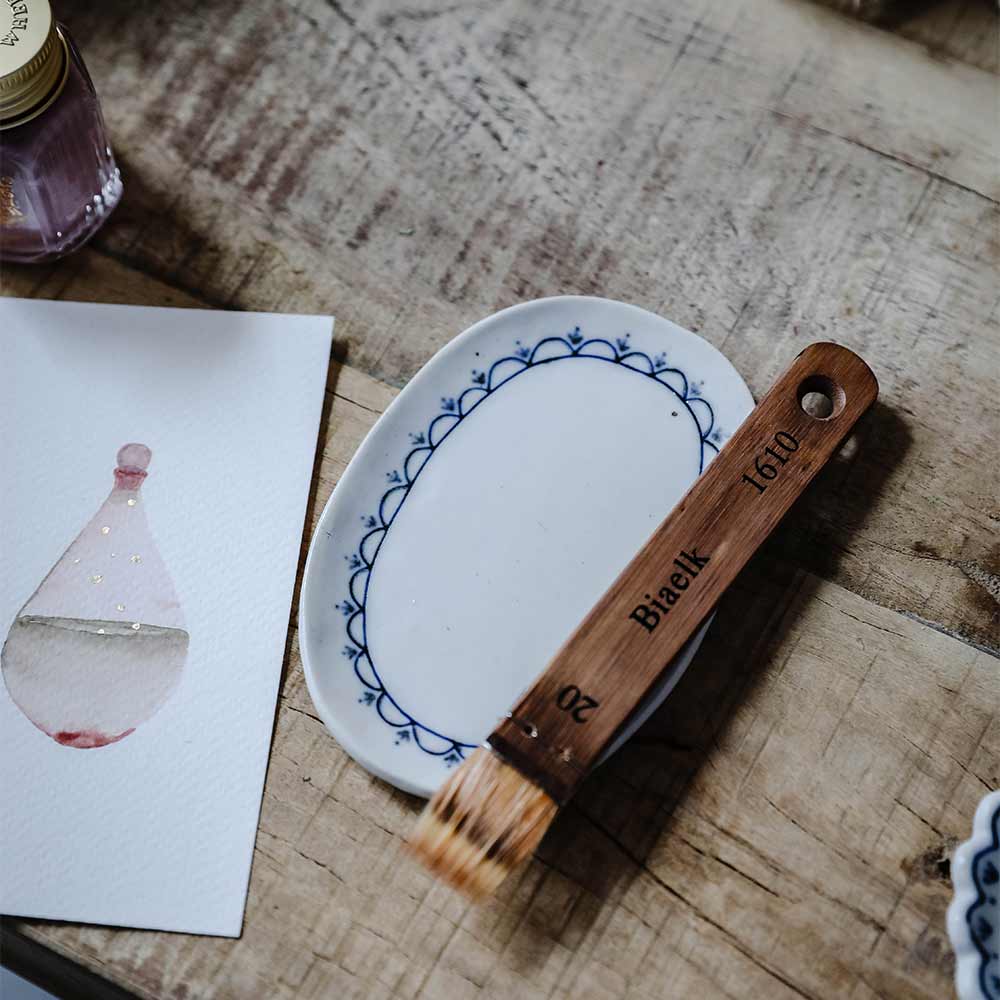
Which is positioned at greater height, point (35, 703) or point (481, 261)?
point (481, 261)

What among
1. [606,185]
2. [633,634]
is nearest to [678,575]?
[633,634]

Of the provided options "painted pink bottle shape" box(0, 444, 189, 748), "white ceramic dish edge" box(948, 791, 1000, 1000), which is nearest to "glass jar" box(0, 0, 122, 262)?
"painted pink bottle shape" box(0, 444, 189, 748)

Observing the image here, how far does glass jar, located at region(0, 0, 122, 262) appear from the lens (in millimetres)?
479

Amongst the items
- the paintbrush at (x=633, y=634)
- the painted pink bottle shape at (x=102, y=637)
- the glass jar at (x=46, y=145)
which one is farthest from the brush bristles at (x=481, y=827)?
the glass jar at (x=46, y=145)

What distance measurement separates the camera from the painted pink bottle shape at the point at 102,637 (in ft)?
1.61

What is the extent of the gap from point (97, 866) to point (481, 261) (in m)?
0.35

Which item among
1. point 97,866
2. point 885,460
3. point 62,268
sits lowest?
point 97,866

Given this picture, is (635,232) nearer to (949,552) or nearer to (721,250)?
(721,250)

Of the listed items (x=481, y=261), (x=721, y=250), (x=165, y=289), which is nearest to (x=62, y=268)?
(x=165, y=289)

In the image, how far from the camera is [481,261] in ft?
1.88

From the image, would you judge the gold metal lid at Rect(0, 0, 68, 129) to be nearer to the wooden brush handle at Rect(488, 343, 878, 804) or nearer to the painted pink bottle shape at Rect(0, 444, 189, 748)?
the painted pink bottle shape at Rect(0, 444, 189, 748)

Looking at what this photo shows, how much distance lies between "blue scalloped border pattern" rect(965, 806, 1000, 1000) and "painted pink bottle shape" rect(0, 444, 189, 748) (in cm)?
35

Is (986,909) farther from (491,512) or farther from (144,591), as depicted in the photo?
(144,591)

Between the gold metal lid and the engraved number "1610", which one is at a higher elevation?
the gold metal lid
